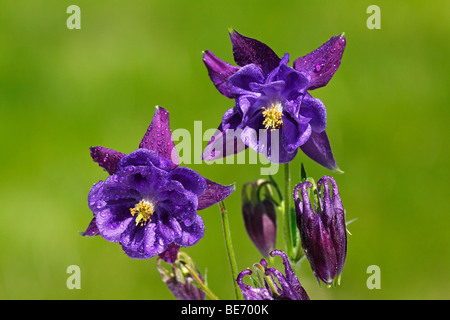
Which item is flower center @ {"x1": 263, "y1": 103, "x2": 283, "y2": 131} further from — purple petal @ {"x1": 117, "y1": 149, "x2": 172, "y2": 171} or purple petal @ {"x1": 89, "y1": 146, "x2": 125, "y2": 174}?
purple petal @ {"x1": 89, "y1": 146, "x2": 125, "y2": 174}

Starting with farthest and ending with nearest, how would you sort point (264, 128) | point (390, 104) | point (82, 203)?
point (390, 104)
point (82, 203)
point (264, 128)

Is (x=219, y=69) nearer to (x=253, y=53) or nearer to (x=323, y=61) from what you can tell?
(x=253, y=53)

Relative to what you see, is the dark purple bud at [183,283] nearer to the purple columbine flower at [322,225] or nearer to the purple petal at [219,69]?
the purple columbine flower at [322,225]

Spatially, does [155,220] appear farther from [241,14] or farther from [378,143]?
[241,14]

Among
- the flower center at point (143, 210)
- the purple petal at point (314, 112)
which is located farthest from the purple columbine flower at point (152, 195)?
the purple petal at point (314, 112)

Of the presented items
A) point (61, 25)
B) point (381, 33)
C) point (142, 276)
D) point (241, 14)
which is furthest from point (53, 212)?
point (381, 33)

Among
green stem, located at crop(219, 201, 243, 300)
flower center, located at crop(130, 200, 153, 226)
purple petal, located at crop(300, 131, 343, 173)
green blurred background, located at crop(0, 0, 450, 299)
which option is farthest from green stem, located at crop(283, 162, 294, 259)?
green blurred background, located at crop(0, 0, 450, 299)

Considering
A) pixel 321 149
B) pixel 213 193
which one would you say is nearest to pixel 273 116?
pixel 321 149
